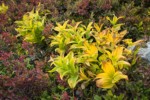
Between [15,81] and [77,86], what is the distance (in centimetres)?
70

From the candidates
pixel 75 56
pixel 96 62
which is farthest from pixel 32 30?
pixel 96 62

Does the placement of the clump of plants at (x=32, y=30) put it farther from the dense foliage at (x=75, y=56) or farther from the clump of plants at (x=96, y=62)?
the clump of plants at (x=96, y=62)

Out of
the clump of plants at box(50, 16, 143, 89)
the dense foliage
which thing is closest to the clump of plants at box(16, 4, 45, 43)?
the dense foliage

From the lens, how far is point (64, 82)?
342 centimetres

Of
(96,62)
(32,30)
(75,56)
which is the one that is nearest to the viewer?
(96,62)

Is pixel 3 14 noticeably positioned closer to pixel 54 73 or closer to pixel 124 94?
pixel 54 73

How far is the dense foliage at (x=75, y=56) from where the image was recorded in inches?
128

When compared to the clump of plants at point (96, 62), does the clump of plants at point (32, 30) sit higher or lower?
higher

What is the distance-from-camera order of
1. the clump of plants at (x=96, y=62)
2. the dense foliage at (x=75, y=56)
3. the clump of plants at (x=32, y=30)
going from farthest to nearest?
1. the clump of plants at (x=32, y=30)
2. the dense foliage at (x=75, y=56)
3. the clump of plants at (x=96, y=62)

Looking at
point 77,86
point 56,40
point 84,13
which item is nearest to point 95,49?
point 77,86

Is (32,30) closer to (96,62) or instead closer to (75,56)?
(75,56)

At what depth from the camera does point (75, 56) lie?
3.60m

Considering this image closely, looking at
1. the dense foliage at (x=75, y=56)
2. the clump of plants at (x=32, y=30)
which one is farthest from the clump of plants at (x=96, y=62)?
the clump of plants at (x=32, y=30)

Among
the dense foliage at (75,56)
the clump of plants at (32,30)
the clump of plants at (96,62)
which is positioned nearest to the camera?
the clump of plants at (96,62)
